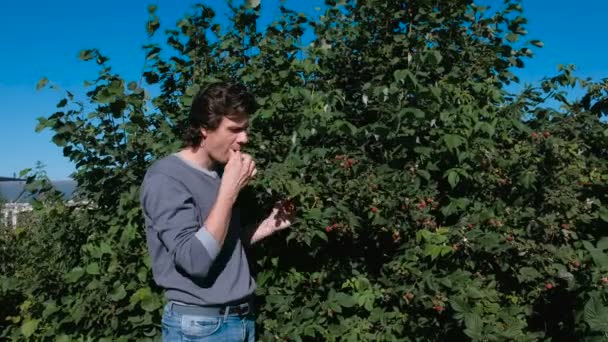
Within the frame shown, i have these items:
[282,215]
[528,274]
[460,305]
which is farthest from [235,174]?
[528,274]

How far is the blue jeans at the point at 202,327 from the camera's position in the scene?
201 centimetres

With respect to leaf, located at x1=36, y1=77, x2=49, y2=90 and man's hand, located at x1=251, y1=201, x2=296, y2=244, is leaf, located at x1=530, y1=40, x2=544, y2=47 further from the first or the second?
leaf, located at x1=36, y1=77, x2=49, y2=90

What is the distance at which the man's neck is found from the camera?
2.11m

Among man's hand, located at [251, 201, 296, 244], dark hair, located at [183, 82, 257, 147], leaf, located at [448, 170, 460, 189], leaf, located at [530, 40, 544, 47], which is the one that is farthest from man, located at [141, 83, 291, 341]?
leaf, located at [530, 40, 544, 47]

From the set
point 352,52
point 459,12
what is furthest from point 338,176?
point 459,12

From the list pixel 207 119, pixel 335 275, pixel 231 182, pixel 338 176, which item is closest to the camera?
pixel 231 182

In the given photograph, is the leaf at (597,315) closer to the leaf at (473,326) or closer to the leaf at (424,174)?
the leaf at (473,326)

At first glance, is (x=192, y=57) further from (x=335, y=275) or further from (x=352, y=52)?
(x=335, y=275)

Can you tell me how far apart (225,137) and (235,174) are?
7.8 inches

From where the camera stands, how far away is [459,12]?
9.64 feet

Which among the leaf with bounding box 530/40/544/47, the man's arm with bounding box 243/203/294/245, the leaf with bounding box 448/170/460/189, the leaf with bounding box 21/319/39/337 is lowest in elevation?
the leaf with bounding box 21/319/39/337

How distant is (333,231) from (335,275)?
0.82 ft

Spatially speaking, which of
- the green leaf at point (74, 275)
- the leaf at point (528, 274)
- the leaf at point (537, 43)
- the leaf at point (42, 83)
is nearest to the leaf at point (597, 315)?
the leaf at point (528, 274)

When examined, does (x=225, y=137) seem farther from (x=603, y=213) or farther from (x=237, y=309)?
(x=603, y=213)
